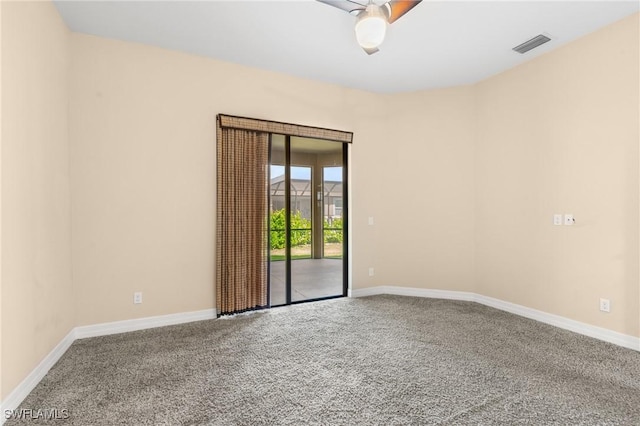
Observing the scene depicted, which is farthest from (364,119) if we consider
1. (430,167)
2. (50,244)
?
(50,244)

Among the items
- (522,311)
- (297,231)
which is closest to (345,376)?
(297,231)

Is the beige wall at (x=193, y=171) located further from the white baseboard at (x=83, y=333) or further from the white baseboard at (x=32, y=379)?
the white baseboard at (x=32, y=379)

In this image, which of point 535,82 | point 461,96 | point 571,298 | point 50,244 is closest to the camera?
point 50,244

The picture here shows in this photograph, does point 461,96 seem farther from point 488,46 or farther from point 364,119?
point 364,119

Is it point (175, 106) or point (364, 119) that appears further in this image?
point (364, 119)

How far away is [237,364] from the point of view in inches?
99.3

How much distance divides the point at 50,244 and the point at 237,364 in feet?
6.05

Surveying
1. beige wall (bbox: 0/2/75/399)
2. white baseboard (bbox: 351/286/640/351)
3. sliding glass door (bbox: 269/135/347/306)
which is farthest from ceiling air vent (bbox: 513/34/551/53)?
beige wall (bbox: 0/2/75/399)

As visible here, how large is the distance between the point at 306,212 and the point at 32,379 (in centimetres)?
337

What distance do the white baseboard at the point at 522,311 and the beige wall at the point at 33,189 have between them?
3424 millimetres

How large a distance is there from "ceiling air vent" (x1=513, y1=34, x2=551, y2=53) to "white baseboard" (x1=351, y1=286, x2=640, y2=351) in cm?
300

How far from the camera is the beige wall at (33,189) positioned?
1.94 meters

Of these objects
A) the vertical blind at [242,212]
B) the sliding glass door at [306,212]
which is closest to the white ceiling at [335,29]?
the vertical blind at [242,212]

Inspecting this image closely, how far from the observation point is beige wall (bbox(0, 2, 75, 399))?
1.94 m
